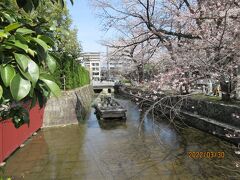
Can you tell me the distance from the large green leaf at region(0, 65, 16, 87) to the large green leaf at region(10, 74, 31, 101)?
26 millimetres

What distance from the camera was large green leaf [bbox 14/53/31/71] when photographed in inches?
53.3

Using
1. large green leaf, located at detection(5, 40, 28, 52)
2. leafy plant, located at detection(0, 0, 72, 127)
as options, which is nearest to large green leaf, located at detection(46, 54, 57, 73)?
leafy plant, located at detection(0, 0, 72, 127)

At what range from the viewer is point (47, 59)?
1622 millimetres

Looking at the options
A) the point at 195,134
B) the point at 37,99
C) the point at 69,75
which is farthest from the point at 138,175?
the point at 69,75

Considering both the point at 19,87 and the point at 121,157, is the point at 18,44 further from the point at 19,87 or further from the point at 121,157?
the point at 121,157

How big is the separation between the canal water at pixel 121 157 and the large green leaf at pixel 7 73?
6766 mm

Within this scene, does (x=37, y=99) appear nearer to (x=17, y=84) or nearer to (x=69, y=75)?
(x=17, y=84)

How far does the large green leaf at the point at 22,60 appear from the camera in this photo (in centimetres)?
135

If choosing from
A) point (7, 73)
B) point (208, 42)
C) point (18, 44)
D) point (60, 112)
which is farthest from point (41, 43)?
point (60, 112)

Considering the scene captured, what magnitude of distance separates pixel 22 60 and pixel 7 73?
3.5 inches

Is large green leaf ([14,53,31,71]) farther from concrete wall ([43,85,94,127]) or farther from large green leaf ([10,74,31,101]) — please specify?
concrete wall ([43,85,94,127])

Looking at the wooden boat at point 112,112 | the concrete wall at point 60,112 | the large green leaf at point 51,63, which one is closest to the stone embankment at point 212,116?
the wooden boat at point 112,112

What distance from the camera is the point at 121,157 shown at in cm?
970
